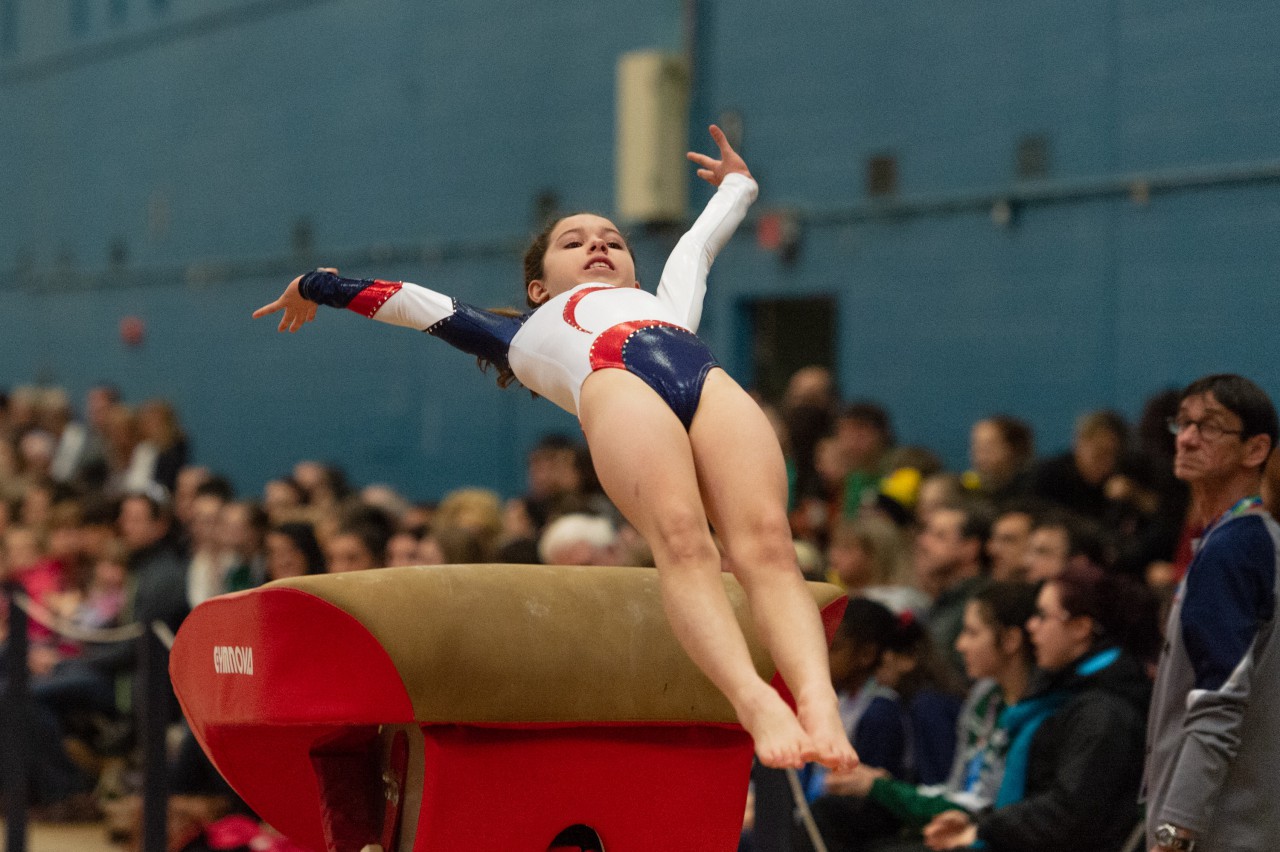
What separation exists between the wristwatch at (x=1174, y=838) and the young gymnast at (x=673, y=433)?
3.24 ft

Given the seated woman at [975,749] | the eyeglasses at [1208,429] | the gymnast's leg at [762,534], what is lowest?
the seated woman at [975,749]

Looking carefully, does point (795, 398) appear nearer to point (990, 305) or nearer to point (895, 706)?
point (990, 305)

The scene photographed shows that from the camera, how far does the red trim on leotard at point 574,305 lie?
3845mm

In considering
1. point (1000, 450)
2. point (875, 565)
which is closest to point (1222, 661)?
point (875, 565)

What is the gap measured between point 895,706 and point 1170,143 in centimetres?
361

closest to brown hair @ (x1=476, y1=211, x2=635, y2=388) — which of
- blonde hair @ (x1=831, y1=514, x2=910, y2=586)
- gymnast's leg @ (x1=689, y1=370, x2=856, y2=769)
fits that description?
gymnast's leg @ (x1=689, y1=370, x2=856, y2=769)

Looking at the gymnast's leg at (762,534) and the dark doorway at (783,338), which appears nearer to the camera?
the gymnast's leg at (762,534)

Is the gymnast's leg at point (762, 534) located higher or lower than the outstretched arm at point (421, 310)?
lower

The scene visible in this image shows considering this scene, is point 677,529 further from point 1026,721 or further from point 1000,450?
point 1000,450

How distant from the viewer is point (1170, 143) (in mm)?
7633

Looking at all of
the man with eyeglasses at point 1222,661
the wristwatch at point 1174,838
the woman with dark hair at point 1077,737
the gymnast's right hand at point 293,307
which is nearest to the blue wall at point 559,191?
the woman with dark hair at point 1077,737

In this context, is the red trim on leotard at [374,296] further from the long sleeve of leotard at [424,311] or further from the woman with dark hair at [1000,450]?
the woman with dark hair at [1000,450]

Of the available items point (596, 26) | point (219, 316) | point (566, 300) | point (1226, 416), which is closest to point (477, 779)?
point (566, 300)

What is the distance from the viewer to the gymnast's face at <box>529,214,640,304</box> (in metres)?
4.10
